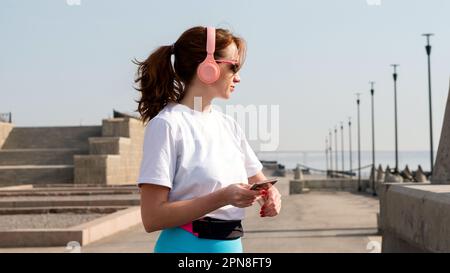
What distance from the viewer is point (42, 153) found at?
45.0m

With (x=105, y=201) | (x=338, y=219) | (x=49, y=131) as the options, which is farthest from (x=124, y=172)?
(x=338, y=219)

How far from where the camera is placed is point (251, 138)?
230 centimetres

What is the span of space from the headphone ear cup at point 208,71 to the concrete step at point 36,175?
3792cm

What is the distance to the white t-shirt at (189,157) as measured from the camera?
2.14m

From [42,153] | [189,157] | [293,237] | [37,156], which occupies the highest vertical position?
[189,157]

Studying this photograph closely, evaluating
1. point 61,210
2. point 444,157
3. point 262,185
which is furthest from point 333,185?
point 262,185

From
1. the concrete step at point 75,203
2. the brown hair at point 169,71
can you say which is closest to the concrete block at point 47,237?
the concrete step at point 75,203

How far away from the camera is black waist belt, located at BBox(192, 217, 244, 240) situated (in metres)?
2.20

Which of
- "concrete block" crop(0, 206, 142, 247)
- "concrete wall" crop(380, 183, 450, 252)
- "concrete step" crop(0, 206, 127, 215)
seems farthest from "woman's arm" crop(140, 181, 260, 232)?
"concrete step" crop(0, 206, 127, 215)

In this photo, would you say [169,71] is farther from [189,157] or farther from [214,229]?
[214,229]

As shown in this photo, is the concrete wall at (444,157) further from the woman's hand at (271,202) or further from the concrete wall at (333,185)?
the concrete wall at (333,185)

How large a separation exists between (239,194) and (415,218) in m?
3.60

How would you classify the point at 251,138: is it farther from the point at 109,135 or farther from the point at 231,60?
the point at 109,135

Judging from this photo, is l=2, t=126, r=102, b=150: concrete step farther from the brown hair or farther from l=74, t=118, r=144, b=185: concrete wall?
the brown hair
